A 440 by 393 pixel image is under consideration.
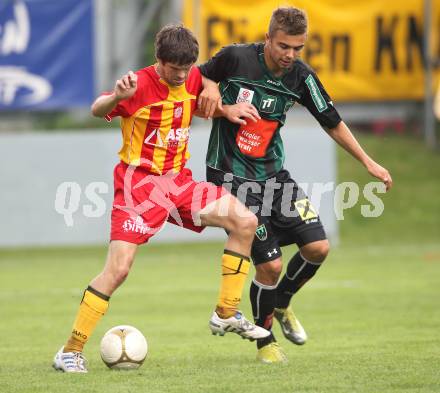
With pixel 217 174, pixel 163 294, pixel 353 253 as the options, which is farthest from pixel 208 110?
pixel 353 253

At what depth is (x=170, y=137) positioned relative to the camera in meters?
6.94

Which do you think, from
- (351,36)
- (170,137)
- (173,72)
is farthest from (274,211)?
(351,36)

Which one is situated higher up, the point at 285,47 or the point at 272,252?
the point at 285,47

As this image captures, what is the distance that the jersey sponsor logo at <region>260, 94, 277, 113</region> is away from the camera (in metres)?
A: 7.32

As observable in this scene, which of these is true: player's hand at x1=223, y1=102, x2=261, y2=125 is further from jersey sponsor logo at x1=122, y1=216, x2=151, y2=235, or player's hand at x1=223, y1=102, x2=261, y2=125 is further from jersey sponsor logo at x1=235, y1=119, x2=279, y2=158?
jersey sponsor logo at x1=122, y1=216, x2=151, y2=235

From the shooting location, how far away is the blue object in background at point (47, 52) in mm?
17109

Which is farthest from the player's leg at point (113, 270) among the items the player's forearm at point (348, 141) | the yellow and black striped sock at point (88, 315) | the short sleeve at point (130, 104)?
the player's forearm at point (348, 141)

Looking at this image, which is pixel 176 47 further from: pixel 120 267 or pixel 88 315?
pixel 88 315

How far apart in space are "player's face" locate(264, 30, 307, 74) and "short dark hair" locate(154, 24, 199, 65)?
61 cm

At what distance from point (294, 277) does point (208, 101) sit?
57.8 inches

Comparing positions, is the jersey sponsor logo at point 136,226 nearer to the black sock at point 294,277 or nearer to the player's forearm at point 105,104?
the player's forearm at point 105,104

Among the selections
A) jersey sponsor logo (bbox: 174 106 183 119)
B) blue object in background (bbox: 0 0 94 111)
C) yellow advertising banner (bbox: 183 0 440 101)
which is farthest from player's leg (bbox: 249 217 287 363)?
yellow advertising banner (bbox: 183 0 440 101)

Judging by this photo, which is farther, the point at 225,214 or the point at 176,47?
the point at 225,214

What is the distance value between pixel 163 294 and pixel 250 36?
7325mm
